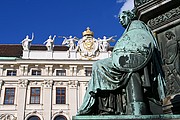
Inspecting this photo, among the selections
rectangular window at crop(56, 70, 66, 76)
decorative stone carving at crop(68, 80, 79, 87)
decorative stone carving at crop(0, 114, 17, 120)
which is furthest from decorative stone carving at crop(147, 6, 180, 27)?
rectangular window at crop(56, 70, 66, 76)

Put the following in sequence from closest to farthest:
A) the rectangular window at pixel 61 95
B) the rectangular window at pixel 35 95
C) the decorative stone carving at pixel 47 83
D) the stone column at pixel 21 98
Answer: the stone column at pixel 21 98 < the rectangular window at pixel 35 95 < the rectangular window at pixel 61 95 < the decorative stone carving at pixel 47 83

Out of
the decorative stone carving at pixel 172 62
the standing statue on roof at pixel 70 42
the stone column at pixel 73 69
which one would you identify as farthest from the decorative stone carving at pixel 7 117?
the decorative stone carving at pixel 172 62

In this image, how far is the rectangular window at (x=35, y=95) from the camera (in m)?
25.2

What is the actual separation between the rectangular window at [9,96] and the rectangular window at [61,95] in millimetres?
3851

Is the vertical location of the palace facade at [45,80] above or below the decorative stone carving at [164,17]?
above

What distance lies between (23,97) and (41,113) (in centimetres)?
209

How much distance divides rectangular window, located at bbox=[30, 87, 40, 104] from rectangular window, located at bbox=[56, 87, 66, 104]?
1.67m

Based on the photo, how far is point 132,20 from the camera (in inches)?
139

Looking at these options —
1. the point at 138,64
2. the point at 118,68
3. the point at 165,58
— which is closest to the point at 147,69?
the point at 138,64

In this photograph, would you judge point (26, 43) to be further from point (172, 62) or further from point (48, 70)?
point (172, 62)

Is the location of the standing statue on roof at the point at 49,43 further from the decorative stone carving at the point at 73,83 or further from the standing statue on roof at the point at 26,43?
the decorative stone carving at the point at 73,83

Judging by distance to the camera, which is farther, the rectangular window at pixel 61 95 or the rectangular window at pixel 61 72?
the rectangular window at pixel 61 72

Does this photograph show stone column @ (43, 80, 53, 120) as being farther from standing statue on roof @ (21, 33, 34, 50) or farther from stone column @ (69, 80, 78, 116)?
standing statue on roof @ (21, 33, 34, 50)

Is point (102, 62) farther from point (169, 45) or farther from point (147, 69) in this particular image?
point (169, 45)
